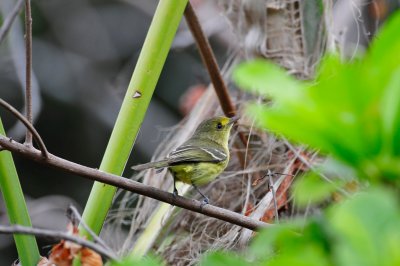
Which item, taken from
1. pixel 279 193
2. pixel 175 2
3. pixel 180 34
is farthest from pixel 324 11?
pixel 180 34

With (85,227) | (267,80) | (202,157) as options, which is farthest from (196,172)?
(267,80)

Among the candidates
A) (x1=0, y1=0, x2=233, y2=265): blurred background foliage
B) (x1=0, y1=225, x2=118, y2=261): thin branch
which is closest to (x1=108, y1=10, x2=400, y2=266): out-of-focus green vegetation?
(x1=0, y1=225, x2=118, y2=261): thin branch

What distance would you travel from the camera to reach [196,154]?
9.10ft

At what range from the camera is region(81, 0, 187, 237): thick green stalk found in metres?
1.96

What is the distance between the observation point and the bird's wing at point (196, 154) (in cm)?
265

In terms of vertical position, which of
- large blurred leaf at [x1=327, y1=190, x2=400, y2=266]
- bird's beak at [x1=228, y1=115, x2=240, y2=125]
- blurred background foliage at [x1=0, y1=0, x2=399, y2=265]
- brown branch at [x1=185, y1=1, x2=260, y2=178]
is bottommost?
large blurred leaf at [x1=327, y1=190, x2=400, y2=266]

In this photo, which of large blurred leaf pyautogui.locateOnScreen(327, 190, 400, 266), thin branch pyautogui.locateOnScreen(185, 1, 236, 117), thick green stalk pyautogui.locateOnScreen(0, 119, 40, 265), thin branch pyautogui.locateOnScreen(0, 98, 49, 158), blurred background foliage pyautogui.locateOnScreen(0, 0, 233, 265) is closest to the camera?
large blurred leaf pyautogui.locateOnScreen(327, 190, 400, 266)

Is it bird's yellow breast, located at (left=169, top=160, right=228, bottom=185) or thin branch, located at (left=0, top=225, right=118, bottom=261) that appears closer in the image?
thin branch, located at (left=0, top=225, right=118, bottom=261)

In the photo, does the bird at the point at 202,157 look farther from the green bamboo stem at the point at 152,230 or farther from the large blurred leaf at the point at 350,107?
the large blurred leaf at the point at 350,107

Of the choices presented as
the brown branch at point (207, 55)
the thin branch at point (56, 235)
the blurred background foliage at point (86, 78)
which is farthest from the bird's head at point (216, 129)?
the thin branch at point (56, 235)

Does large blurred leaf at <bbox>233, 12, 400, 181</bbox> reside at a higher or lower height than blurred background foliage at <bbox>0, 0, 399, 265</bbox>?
lower

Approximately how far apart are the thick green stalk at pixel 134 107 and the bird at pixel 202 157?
45 cm

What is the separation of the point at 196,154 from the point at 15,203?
1040 millimetres

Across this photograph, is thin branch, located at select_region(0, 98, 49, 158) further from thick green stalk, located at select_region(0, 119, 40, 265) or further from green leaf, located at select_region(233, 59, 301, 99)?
green leaf, located at select_region(233, 59, 301, 99)
